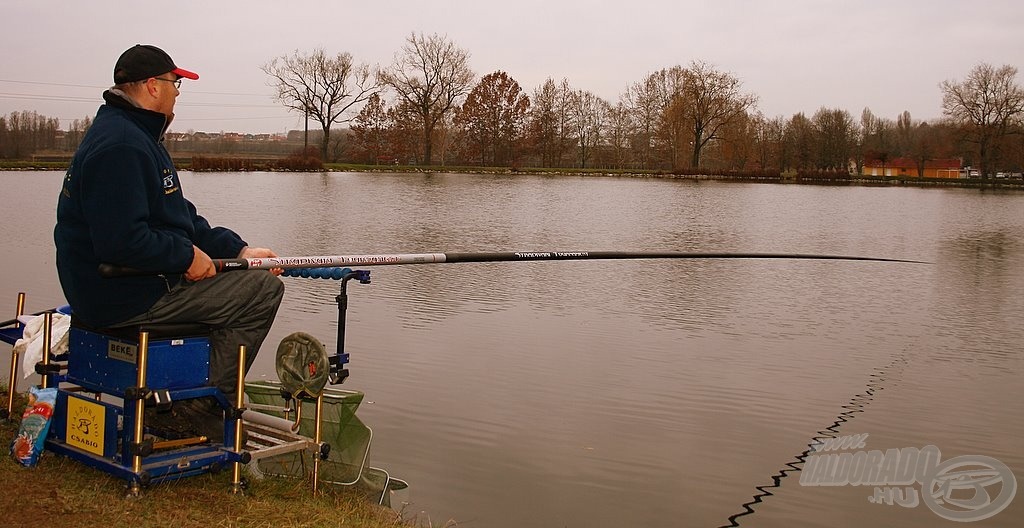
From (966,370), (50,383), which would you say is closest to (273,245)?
(966,370)

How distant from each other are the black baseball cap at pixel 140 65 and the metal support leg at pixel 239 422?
116 centimetres

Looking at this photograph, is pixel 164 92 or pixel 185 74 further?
pixel 185 74

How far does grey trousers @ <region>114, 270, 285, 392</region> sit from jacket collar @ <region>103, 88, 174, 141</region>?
640 millimetres

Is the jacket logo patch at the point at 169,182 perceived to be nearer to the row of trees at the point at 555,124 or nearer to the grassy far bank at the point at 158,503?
the grassy far bank at the point at 158,503

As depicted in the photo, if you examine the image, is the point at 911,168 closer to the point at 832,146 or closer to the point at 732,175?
the point at 832,146

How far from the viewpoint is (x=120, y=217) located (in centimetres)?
368

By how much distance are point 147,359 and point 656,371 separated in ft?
17.9

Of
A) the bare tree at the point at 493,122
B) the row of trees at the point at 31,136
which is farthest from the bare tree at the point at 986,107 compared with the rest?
the row of trees at the point at 31,136

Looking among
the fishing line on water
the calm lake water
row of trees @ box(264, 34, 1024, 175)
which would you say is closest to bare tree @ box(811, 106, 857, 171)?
row of trees @ box(264, 34, 1024, 175)

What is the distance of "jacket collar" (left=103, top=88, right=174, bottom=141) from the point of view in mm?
3918

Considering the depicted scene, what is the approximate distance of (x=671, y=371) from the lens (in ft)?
28.0

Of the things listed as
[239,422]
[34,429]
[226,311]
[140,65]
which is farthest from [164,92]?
[34,429]

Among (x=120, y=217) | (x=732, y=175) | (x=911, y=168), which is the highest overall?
(x=911, y=168)

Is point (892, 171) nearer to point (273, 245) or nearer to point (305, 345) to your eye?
point (273, 245)
